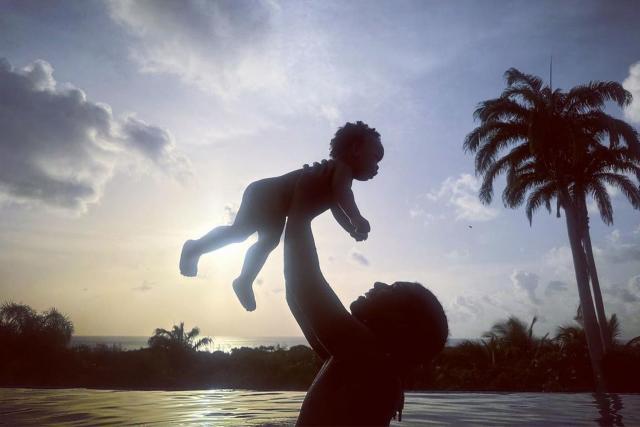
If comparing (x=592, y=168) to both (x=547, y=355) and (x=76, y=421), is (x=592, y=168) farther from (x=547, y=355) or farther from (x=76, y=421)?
(x=76, y=421)

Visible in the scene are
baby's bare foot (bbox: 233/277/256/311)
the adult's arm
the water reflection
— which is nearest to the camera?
the adult's arm

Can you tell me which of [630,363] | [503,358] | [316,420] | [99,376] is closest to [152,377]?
[99,376]

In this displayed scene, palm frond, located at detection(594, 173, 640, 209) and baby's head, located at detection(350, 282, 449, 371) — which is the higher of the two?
palm frond, located at detection(594, 173, 640, 209)

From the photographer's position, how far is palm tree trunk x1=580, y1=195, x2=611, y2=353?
18406 millimetres

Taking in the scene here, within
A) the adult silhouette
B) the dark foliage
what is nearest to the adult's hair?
the adult silhouette

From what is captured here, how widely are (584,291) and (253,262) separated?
1704 cm

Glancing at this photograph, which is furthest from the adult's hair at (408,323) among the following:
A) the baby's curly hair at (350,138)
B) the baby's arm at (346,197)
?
the baby's curly hair at (350,138)

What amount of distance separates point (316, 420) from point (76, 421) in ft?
11.8

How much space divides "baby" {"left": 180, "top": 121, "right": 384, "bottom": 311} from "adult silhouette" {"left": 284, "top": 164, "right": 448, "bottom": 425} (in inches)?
13.1

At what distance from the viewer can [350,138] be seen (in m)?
2.78

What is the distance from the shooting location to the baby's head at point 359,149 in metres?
2.70

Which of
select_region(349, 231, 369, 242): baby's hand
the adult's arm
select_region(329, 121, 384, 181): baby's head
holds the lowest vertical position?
the adult's arm

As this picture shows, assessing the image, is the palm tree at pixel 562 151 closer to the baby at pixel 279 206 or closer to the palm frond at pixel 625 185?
the palm frond at pixel 625 185

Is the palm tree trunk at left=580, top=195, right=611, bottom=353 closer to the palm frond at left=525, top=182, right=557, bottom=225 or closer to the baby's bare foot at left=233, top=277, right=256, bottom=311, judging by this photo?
the palm frond at left=525, top=182, right=557, bottom=225
